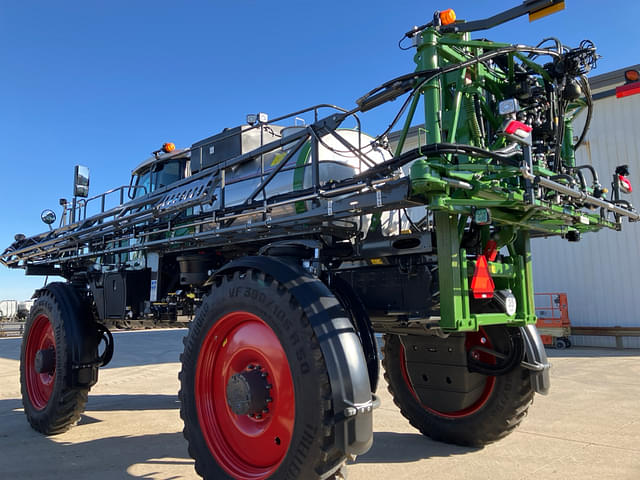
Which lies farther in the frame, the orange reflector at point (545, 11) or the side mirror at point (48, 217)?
the side mirror at point (48, 217)

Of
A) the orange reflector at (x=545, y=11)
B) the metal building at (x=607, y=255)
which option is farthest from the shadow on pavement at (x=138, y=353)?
the orange reflector at (x=545, y=11)

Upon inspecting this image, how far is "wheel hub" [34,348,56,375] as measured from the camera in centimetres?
561

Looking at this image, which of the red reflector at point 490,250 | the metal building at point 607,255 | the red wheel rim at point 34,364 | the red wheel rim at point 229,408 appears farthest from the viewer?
the metal building at point 607,255

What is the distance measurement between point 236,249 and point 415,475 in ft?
8.12

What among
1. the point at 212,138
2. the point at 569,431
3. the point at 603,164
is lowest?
the point at 569,431

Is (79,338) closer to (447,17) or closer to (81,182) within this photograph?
(81,182)

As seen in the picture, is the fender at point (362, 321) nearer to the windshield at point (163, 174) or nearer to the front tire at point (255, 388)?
the front tire at point (255, 388)

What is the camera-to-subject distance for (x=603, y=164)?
1345cm

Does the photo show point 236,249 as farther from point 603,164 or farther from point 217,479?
point 603,164

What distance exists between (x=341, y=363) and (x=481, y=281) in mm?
1136

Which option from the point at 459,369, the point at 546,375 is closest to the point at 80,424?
the point at 459,369

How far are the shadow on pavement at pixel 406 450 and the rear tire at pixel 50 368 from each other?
313 centimetres

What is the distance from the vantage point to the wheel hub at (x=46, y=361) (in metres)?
5.61

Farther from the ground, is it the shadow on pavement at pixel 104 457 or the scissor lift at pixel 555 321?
the scissor lift at pixel 555 321
